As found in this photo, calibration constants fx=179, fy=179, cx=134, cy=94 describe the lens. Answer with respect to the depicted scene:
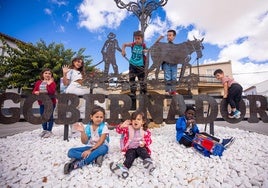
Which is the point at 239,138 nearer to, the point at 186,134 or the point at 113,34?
the point at 186,134

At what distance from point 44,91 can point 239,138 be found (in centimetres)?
438

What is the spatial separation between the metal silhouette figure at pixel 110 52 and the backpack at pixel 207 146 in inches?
97.2

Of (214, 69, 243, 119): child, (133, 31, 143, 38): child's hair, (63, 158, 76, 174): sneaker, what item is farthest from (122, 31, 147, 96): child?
(63, 158, 76, 174): sneaker

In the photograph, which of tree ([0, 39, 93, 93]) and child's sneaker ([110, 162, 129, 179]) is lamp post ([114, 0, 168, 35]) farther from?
tree ([0, 39, 93, 93])

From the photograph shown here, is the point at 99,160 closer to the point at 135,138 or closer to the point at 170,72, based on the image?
the point at 135,138

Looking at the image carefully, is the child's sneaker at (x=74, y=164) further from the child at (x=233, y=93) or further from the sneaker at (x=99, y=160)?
the child at (x=233, y=93)

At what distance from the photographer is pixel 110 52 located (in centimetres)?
456

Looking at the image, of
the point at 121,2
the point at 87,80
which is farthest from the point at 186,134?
the point at 121,2

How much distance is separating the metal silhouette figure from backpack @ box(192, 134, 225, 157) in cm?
247

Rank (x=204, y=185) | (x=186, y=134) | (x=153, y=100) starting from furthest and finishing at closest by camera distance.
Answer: (x=153, y=100)
(x=186, y=134)
(x=204, y=185)

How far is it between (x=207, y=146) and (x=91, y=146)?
1809 millimetres

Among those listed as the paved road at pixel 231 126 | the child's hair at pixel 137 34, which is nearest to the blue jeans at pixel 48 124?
the paved road at pixel 231 126

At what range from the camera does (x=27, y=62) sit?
42.1 ft

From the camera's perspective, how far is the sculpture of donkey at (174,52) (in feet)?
14.4
